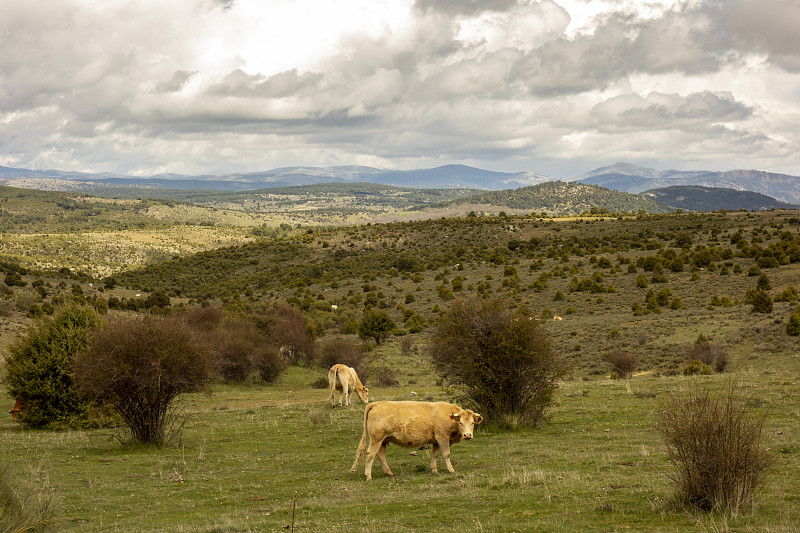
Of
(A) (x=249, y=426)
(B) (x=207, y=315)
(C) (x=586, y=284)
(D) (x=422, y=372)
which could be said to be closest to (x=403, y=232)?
(C) (x=586, y=284)

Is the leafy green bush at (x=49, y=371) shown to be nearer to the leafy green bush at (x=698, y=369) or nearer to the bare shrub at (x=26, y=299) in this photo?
the leafy green bush at (x=698, y=369)

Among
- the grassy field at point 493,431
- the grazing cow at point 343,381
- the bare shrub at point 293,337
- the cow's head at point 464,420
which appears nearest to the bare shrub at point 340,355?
→ the grassy field at point 493,431

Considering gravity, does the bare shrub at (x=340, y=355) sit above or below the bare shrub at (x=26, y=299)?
below

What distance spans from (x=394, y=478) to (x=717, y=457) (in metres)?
6.10

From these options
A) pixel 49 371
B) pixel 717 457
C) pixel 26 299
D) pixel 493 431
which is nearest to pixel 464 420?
pixel 717 457

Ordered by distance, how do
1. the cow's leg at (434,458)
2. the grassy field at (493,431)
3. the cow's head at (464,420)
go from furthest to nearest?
1. the cow's leg at (434,458)
2. the cow's head at (464,420)
3. the grassy field at (493,431)

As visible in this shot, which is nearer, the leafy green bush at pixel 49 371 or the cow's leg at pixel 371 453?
the cow's leg at pixel 371 453

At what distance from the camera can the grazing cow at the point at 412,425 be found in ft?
38.3

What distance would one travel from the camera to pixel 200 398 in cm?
2966

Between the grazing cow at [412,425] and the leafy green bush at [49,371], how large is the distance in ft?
43.9

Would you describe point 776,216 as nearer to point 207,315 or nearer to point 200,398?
point 207,315

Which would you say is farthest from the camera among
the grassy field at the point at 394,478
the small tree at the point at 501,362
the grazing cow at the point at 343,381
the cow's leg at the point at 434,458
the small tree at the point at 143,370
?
the grazing cow at the point at 343,381

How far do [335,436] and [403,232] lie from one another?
9753cm

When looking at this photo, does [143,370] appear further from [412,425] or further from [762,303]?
[762,303]
